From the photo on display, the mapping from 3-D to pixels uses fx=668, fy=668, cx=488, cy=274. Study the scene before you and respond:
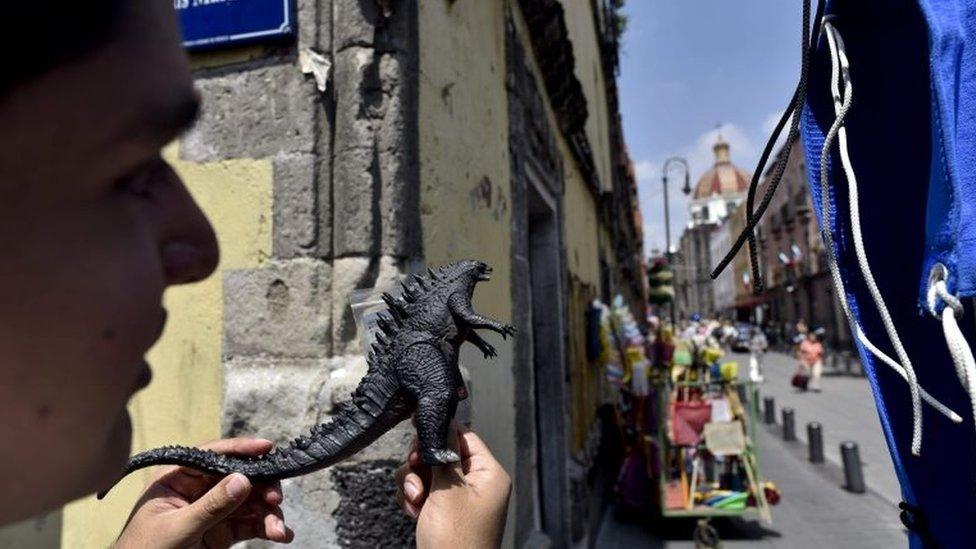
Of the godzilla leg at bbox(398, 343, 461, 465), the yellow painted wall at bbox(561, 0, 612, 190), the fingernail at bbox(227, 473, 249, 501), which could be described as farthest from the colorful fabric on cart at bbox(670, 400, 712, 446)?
the fingernail at bbox(227, 473, 249, 501)

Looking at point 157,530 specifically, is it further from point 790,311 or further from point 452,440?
point 790,311

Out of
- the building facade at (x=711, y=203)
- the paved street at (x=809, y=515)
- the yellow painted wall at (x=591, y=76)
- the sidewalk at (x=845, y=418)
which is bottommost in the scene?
the paved street at (x=809, y=515)

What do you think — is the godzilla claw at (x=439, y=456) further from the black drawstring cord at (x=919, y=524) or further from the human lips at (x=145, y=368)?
the black drawstring cord at (x=919, y=524)

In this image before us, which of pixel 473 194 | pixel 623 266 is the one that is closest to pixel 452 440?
pixel 473 194

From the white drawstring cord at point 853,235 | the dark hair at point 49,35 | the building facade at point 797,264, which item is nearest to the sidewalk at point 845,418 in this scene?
the white drawstring cord at point 853,235

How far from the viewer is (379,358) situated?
1.33m

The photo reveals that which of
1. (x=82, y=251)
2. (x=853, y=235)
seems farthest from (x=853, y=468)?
(x=82, y=251)

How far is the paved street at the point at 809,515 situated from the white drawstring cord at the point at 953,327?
5437 millimetres

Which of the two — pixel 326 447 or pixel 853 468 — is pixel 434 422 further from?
pixel 853 468

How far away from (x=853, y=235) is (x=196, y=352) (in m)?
2.08

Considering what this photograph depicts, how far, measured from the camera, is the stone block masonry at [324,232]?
6.98 feet

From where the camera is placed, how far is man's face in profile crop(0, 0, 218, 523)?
1.70 feet

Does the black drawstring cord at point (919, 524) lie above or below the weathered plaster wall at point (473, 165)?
below

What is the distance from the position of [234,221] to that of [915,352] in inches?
82.2
